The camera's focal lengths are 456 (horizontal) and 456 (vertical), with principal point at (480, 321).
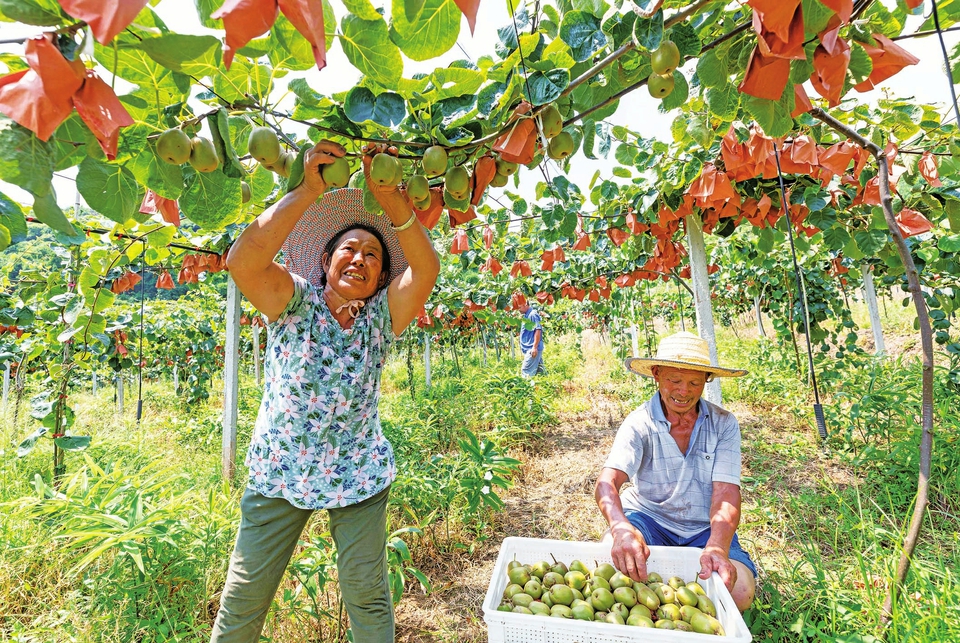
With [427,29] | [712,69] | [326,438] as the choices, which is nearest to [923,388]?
[712,69]

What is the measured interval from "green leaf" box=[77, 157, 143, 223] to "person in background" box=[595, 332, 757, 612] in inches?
68.8

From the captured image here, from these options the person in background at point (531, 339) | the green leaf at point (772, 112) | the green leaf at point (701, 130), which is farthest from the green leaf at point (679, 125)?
the person in background at point (531, 339)

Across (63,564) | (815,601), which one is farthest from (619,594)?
(63,564)

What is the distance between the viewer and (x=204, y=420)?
6.14m

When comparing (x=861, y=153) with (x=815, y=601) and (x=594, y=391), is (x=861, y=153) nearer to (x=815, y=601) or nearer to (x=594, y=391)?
(x=815, y=601)

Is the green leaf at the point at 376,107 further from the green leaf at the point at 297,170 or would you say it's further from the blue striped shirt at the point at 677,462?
the blue striped shirt at the point at 677,462

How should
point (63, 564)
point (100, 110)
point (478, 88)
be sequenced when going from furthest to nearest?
point (63, 564), point (478, 88), point (100, 110)

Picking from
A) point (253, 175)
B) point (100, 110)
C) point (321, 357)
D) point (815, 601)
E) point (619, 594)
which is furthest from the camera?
point (815, 601)

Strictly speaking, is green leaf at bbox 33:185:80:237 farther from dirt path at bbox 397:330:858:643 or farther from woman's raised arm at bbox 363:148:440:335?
dirt path at bbox 397:330:858:643

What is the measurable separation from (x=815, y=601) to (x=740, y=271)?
7.37 m

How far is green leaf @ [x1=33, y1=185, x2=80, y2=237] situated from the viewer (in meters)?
0.70

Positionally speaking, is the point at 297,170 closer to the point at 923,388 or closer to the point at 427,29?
the point at 427,29

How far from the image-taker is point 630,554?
1.51 m

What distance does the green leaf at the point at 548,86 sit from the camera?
97 cm
